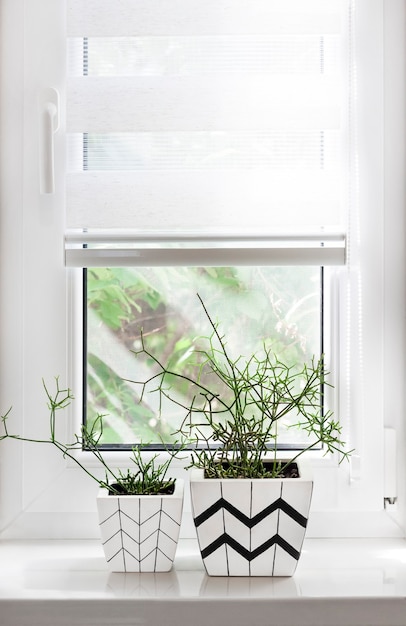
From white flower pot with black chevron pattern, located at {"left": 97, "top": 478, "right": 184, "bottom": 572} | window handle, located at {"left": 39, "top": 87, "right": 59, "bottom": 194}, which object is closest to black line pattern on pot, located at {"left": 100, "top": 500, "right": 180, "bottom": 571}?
white flower pot with black chevron pattern, located at {"left": 97, "top": 478, "right": 184, "bottom": 572}

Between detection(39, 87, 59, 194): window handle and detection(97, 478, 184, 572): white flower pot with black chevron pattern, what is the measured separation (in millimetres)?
488

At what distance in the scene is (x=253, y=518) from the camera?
919 mm

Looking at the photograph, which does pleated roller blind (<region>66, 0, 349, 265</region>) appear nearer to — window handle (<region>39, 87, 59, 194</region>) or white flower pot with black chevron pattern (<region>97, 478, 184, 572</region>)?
window handle (<region>39, 87, 59, 194</region>)

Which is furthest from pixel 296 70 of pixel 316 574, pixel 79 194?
pixel 316 574

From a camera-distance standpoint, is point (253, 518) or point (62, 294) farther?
point (62, 294)

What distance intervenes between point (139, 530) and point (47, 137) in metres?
0.61

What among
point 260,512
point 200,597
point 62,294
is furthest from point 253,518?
point 62,294

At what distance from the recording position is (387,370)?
1.09m

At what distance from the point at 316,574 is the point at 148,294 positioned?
0.51 metres

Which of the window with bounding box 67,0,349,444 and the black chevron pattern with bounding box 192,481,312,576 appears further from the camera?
the window with bounding box 67,0,349,444

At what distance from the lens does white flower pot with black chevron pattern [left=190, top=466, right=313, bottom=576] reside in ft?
3.01

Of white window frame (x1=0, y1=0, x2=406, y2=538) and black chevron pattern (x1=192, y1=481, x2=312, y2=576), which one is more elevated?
white window frame (x1=0, y1=0, x2=406, y2=538)

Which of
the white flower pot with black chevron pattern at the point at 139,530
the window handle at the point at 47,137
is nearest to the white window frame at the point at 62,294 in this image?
the window handle at the point at 47,137

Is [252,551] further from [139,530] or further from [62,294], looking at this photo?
[62,294]
